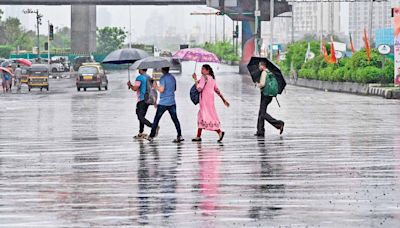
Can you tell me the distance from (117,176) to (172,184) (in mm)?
1472

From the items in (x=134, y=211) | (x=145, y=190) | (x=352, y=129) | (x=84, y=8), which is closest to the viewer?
(x=134, y=211)

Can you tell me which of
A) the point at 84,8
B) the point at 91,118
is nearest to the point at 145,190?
the point at 91,118

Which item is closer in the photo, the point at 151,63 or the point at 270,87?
the point at 270,87

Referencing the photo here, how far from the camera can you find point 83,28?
14425 centimetres

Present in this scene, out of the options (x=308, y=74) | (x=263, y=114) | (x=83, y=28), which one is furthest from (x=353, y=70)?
(x=83, y=28)

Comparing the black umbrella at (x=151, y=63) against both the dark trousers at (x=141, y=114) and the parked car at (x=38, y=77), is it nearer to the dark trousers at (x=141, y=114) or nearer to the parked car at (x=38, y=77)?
the dark trousers at (x=141, y=114)

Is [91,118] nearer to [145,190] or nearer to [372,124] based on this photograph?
[372,124]

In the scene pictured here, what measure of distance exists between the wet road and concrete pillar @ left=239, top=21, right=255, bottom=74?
85695mm

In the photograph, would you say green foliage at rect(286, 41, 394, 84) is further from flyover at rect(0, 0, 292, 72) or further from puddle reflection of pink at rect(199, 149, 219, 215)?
puddle reflection of pink at rect(199, 149, 219, 215)

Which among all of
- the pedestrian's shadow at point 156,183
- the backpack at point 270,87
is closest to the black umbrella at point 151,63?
the backpack at point 270,87

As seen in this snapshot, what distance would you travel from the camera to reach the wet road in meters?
12.9

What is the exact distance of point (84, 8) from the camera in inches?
5659

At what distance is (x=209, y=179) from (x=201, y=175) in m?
0.65

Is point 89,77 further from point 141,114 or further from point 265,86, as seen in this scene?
point 265,86
